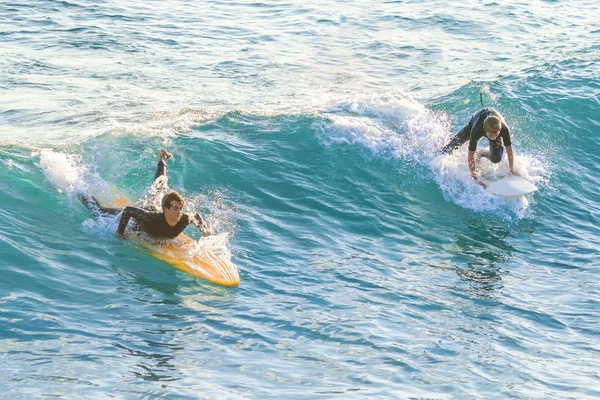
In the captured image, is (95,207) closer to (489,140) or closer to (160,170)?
(160,170)

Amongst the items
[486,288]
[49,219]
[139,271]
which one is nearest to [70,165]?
[49,219]

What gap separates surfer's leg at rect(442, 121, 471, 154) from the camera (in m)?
13.6

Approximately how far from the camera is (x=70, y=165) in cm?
1304

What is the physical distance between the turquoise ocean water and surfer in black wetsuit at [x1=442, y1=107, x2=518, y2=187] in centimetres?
36

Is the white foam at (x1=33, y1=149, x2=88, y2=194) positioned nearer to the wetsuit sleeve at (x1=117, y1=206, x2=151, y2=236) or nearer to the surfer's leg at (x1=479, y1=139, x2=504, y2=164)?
the wetsuit sleeve at (x1=117, y1=206, x2=151, y2=236)

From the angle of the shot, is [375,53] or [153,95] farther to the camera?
[375,53]

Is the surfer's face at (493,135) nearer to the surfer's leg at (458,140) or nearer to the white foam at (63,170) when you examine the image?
the surfer's leg at (458,140)

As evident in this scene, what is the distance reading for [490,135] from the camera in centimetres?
1276

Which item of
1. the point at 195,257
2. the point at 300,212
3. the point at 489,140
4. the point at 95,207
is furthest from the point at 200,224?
the point at 489,140

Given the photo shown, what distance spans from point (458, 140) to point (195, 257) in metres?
5.19

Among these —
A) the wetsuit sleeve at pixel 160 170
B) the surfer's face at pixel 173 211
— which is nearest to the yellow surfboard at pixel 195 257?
the surfer's face at pixel 173 211

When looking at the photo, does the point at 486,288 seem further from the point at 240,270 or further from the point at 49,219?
the point at 49,219

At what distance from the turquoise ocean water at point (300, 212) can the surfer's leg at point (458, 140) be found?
0.65ft

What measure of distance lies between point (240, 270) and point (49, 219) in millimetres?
2871
